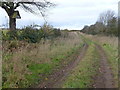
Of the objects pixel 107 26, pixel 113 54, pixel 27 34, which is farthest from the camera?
pixel 107 26

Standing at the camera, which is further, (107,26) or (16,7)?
(107,26)

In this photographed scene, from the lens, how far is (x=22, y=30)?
75.0 feet

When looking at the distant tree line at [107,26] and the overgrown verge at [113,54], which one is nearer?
the overgrown verge at [113,54]

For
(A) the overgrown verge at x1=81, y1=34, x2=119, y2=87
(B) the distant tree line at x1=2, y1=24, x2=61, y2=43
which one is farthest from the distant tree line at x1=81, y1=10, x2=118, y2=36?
(B) the distant tree line at x1=2, y1=24, x2=61, y2=43

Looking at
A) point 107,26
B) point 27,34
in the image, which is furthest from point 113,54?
point 107,26

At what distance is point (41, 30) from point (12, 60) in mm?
15333

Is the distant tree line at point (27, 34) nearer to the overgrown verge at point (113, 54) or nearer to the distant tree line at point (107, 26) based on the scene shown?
the overgrown verge at point (113, 54)

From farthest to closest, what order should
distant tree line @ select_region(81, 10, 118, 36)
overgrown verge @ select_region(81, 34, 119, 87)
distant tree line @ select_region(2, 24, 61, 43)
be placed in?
distant tree line @ select_region(81, 10, 118, 36) < distant tree line @ select_region(2, 24, 61, 43) < overgrown verge @ select_region(81, 34, 119, 87)

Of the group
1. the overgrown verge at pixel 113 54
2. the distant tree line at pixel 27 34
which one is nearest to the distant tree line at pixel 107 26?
the overgrown verge at pixel 113 54

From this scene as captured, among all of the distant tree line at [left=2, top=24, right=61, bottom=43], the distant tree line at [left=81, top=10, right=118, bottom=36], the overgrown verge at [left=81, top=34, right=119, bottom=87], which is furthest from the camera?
the distant tree line at [left=81, top=10, right=118, bottom=36]

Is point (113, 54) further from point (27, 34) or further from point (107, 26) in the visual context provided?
point (107, 26)

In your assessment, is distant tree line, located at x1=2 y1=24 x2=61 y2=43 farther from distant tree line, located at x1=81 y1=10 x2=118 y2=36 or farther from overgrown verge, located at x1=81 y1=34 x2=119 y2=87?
distant tree line, located at x1=81 y1=10 x2=118 y2=36

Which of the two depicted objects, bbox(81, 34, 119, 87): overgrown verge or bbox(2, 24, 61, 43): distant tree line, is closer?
bbox(81, 34, 119, 87): overgrown verge

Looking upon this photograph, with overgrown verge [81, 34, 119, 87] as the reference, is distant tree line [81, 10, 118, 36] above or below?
above
